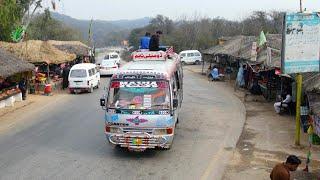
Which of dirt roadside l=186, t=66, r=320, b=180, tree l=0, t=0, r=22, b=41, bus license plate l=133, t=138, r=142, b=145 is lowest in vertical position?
dirt roadside l=186, t=66, r=320, b=180

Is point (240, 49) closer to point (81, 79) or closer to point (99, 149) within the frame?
point (81, 79)

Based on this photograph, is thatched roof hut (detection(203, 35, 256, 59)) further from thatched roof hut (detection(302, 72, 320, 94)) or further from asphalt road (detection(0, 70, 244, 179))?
thatched roof hut (detection(302, 72, 320, 94))

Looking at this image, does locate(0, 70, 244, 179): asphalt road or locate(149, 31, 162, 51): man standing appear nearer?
locate(0, 70, 244, 179): asphalt road

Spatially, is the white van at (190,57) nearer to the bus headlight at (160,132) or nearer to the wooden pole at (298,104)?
the wooden pole at (298,104)

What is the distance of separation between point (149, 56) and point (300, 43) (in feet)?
17.5

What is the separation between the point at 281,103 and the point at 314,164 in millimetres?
8268

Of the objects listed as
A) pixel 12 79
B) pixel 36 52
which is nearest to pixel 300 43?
pixel 12 79

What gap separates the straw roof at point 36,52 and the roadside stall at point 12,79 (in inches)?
135

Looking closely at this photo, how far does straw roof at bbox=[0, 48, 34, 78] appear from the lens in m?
23.7

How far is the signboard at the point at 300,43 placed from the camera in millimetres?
15883

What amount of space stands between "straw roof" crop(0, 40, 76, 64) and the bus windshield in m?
19.2

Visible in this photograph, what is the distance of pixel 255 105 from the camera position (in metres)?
26.1

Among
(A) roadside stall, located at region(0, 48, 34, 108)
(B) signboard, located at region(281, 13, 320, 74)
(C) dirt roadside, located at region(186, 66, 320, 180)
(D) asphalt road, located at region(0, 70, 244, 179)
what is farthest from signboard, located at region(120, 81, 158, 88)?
(A) roadside stall, located at region(0, 48, 34, 108)

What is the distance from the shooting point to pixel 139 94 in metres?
14.9
